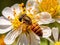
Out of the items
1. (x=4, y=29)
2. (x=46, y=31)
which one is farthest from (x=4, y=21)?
(x=46, y=31)

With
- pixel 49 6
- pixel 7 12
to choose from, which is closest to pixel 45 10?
pixel 49 6

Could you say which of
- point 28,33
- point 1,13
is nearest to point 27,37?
point 28,33

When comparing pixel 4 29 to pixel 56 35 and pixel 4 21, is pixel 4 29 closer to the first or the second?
pixel 4 21

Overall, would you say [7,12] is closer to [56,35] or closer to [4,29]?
[4,29]

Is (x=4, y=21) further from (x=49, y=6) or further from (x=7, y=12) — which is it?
(x=49, y=6)

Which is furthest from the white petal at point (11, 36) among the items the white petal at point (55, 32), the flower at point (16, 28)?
the white petal at point (55, 32)

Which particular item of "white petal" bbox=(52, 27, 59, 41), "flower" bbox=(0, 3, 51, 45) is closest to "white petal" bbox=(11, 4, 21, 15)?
"flower" bbox=(0, 3, 51, 45)

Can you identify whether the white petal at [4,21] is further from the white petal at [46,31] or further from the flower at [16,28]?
the white petal at [46,31]

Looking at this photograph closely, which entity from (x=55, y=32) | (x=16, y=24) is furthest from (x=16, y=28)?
(x=55, y=32)
